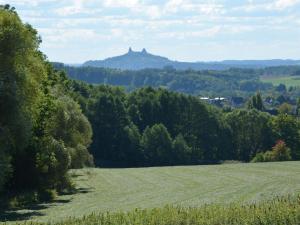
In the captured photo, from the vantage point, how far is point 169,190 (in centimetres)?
5425

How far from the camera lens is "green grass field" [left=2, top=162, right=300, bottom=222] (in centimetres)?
4272

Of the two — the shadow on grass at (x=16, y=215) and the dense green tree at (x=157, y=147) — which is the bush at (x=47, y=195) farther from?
the dense green tree at (x=157, y=147)

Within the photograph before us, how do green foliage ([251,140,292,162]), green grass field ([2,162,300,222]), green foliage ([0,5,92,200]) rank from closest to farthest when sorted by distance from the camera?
green grass field ([2,162,300,222])
green foliage ([0,5,92,200])
green foliage ([251,140,292,162])

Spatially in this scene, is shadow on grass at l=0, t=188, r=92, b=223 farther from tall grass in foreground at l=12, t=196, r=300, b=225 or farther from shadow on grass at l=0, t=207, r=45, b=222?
tall grass in foreground at l=12, t=196, r=300, b=225

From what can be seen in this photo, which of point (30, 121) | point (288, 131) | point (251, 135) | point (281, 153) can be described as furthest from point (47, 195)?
point (251, 135)

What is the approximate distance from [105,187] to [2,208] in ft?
54.2

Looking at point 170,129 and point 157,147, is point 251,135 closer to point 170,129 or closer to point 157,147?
point 170,129

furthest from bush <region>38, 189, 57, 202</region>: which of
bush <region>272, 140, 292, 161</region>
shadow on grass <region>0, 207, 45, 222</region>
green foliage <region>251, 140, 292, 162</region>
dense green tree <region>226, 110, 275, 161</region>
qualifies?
dense green tree <region>226, 110, 275, 161</region>

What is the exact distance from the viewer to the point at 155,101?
150625 millimetres

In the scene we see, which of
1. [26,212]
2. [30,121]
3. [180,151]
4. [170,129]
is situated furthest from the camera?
[170,129]

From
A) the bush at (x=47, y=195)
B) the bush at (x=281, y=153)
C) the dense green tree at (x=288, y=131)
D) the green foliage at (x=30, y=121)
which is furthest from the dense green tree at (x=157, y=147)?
the bush at (x=47, y=195)

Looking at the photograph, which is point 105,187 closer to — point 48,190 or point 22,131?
point 48,190

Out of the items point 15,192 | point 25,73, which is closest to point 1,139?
point 25,73

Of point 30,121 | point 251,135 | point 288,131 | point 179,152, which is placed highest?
point 30,121
